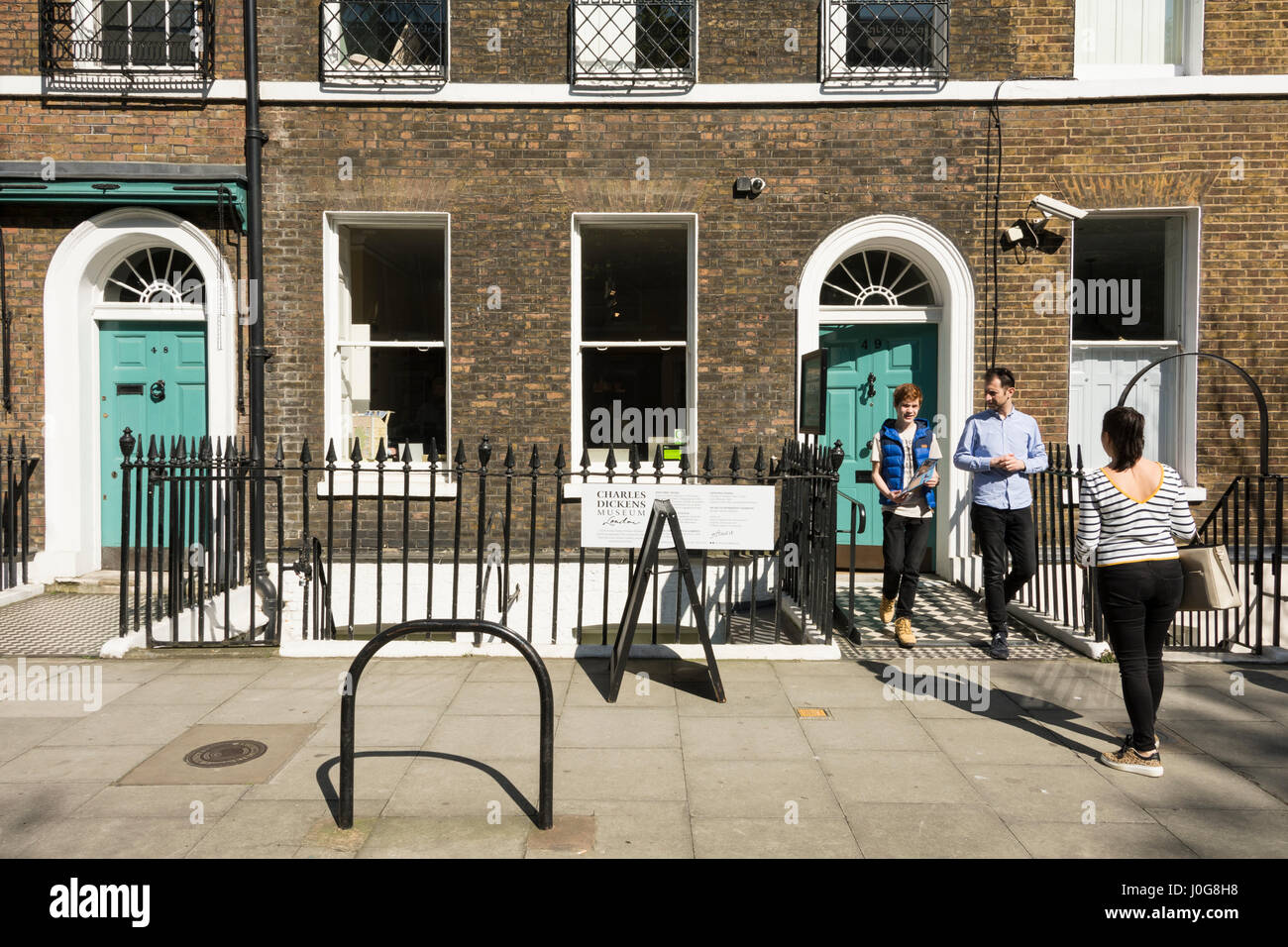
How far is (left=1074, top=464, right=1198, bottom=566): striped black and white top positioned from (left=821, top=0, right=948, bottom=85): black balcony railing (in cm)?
593

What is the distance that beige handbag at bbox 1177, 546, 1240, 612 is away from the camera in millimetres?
5008

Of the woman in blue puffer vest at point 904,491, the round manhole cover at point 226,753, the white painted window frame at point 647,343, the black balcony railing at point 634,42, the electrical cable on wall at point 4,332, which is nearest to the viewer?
the round manhole cover at point 226,753

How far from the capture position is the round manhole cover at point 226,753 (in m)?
4.98

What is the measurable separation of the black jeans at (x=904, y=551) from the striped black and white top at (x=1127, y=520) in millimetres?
2421

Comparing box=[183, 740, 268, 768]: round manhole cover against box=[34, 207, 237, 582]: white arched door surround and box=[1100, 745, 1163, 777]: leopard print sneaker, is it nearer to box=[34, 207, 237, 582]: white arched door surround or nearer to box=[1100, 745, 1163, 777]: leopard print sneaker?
box=[1100, 745, 1163, 777]: leopard print sneaker

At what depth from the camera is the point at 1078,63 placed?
9.56 metres

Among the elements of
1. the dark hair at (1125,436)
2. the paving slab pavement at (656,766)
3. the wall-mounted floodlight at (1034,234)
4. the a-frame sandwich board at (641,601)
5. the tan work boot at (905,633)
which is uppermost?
the wall-mounted floodlight at (1034,234)

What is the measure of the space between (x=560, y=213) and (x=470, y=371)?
1.78 m

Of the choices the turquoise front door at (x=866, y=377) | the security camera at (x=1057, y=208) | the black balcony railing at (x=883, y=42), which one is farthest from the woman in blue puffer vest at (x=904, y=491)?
the black balcony railing at (x=883, y=42)

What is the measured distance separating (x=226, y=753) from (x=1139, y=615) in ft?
15.6

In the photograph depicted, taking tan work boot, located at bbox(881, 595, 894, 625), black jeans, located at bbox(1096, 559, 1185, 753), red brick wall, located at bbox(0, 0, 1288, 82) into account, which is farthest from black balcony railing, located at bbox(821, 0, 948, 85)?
black jeans, located at bbox(1096, 559, 1185, 753)

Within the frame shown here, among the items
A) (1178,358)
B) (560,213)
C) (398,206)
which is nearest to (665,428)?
(560,213)

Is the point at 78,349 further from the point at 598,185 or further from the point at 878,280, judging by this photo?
the point at 878,280

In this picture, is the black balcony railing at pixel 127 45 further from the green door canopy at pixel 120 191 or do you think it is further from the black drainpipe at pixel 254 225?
the green door canopy at pixel 120 191
